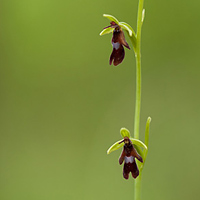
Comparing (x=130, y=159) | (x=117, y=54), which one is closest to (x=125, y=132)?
(x=130, y=159)

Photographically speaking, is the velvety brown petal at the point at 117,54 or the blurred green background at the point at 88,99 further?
the blurred green background at the point at 88,99

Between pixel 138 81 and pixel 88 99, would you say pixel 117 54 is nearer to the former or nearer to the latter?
pixel 138 81

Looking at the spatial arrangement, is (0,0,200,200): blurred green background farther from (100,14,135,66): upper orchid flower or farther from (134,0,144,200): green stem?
(100,14,135,66): upper orchid flower

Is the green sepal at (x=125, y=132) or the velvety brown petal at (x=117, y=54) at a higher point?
the velvety brown petal at (x=117, y=54)

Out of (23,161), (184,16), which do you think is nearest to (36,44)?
(23,161)

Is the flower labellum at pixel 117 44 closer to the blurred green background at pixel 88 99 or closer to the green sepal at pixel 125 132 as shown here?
the green sepal at pixel 125 132

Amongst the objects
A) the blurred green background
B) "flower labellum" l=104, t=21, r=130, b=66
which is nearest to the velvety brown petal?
"flower labellum" l=104, t=21, r=130, b=66

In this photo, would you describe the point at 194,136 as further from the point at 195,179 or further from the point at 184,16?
the point at 184,16

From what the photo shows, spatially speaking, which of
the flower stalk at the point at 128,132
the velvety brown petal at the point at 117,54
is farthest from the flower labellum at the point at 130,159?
the velvety brown petal at the point at 117,54
